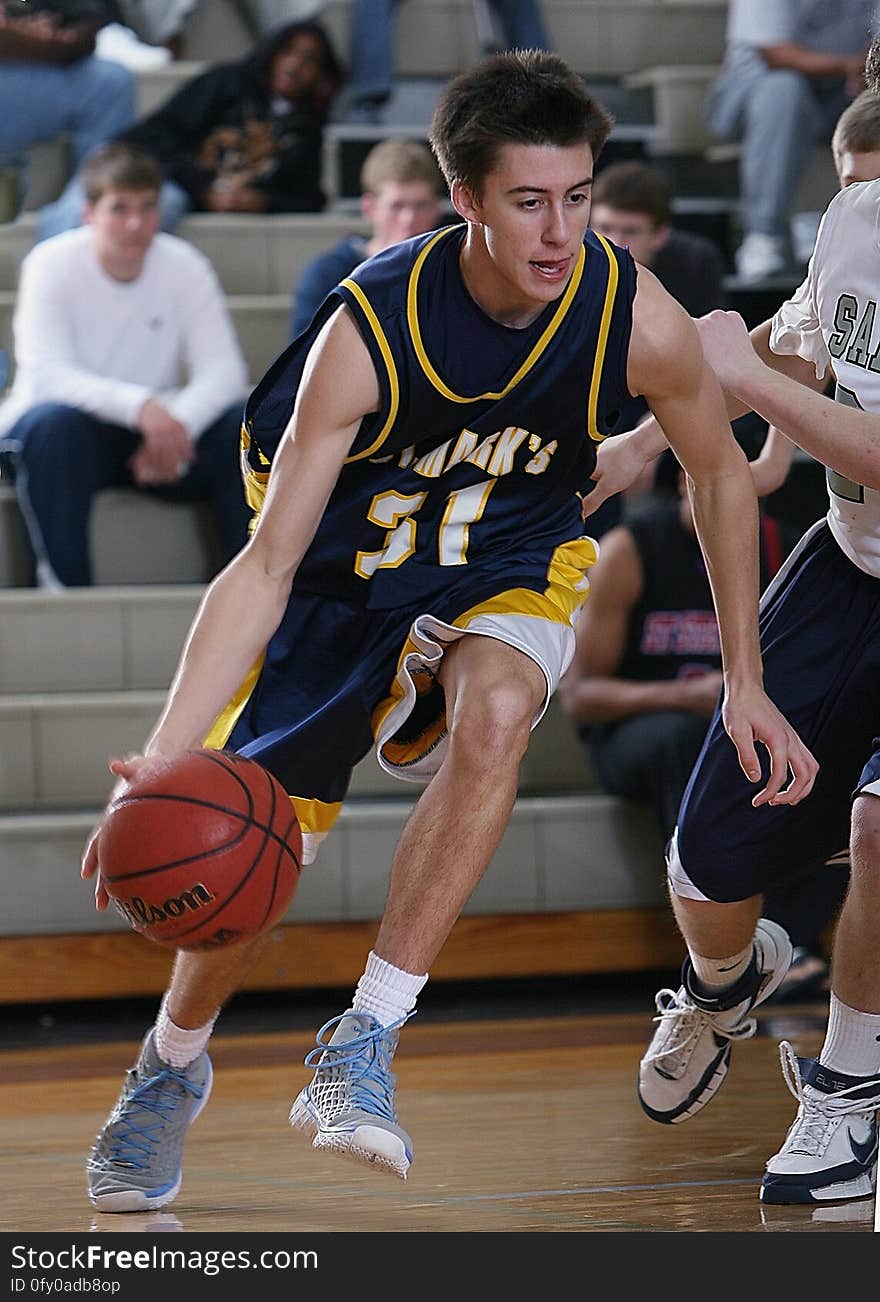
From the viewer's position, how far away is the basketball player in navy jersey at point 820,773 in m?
2.60

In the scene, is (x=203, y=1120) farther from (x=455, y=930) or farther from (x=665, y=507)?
(x=665, y=507)

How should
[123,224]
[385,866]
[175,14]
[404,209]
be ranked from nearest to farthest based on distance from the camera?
[385,866]
[404,209]
[123,224]
[175,14]

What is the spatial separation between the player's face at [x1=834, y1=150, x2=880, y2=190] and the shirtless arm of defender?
85cm

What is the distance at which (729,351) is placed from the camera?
261 centimetres

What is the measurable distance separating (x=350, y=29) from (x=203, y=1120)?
4.60 m

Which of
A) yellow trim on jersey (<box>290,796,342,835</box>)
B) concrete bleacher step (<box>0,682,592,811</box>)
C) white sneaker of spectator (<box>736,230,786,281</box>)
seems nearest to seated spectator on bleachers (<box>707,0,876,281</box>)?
white sneaker of spectator (<box>736,230,786,281</box>)

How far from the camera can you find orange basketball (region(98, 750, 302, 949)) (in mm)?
2260

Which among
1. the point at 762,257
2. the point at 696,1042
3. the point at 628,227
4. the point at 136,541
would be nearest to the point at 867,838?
the point at 696,1042

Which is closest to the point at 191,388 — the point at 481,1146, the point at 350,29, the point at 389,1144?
the point at 350,29

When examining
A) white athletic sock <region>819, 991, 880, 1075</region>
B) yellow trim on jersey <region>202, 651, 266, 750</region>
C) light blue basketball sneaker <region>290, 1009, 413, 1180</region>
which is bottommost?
white athletic sock <region>819, 991, 880, 1075</region>

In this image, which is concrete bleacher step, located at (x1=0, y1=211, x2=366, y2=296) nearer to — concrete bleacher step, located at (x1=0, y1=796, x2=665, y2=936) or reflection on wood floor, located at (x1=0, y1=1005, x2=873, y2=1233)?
concrete bleacher step, located at (x1=0, y1=796, x2=665, y2=936)

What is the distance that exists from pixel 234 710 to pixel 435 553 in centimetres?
41

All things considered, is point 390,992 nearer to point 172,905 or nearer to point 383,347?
point 172,905

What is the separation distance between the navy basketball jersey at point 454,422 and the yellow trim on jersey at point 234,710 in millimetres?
157
